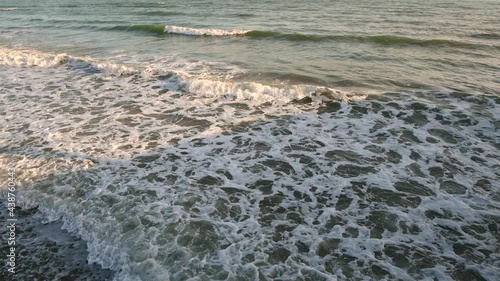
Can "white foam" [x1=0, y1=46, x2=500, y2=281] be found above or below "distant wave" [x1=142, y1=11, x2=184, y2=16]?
below

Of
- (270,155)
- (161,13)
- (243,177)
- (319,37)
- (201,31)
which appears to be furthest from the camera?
(161,13)

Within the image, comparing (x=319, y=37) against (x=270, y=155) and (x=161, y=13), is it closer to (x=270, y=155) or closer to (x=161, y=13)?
(x=270, y=155)

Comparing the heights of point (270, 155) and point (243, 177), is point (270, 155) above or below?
above

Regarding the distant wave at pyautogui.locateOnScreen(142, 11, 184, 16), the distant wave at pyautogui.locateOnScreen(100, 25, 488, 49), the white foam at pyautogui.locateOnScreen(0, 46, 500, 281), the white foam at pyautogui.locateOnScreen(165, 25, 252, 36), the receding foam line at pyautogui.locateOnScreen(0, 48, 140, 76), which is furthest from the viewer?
the distant wave at pyautogui.locateOnScreen(142, 11, 184, 16)

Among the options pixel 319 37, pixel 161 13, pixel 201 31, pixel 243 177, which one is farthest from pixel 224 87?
pixel 161 13

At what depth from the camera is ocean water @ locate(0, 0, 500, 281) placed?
5.12m

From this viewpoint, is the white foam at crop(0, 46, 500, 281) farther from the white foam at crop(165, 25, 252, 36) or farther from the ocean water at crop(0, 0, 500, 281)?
the white foam at crop(165, 25, 252, 36)

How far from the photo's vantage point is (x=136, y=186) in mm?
6672

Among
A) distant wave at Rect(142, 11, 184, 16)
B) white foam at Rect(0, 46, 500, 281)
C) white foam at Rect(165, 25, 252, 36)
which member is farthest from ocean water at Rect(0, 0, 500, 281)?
distant wave at Rect(142, 11, 184, 16)

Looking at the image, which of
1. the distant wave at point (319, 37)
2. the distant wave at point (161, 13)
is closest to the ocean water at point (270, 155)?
the distant wave at point (319, 37)

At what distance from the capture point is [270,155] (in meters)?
7.77

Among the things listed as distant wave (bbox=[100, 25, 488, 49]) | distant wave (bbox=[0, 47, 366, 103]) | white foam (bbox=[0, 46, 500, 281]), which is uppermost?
distant wave (bbox=[100, 25, 488, 49])

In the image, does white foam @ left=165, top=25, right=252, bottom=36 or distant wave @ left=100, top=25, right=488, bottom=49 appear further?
white foam @ left=165, top=25, right=252, bottom=36

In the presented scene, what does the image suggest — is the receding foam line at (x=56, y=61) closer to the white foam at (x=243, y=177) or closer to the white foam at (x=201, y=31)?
the white foam at (x=243, y=177)
